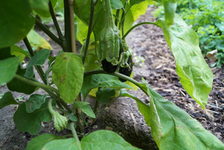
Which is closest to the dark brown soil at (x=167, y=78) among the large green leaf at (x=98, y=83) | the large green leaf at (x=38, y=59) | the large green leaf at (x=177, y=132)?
the large green leaf at (x=177, y=132)

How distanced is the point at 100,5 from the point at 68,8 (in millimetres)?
103

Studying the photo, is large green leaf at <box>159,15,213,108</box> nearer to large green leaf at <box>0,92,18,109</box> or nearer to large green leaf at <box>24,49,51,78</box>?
large green leaf at <box>24,49,51,78</box>

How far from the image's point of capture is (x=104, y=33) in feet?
Answer: 2.48

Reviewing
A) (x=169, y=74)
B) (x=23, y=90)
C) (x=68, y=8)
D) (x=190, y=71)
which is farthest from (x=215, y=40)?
(x=23, y=90)

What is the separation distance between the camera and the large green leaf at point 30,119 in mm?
803

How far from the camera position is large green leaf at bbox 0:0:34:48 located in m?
0.52

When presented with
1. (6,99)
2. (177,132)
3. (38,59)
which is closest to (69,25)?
(38,59)

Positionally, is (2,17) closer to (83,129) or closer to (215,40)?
(83,129)

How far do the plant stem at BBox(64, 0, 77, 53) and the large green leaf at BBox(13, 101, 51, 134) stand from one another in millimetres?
200

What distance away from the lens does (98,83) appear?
0.91m

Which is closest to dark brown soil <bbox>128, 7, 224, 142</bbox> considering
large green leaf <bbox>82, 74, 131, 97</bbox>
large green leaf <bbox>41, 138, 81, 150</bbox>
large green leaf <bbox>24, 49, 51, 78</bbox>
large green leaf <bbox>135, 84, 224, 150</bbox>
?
large green leaf <bbox>135, 84, 224, 150</bbox>

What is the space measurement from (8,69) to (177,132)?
0.52 meters

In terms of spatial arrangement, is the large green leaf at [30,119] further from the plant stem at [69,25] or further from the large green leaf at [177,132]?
the large green leaf at [177,132]

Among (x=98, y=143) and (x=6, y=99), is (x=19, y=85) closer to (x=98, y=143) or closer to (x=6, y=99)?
(x=6, y=99)
